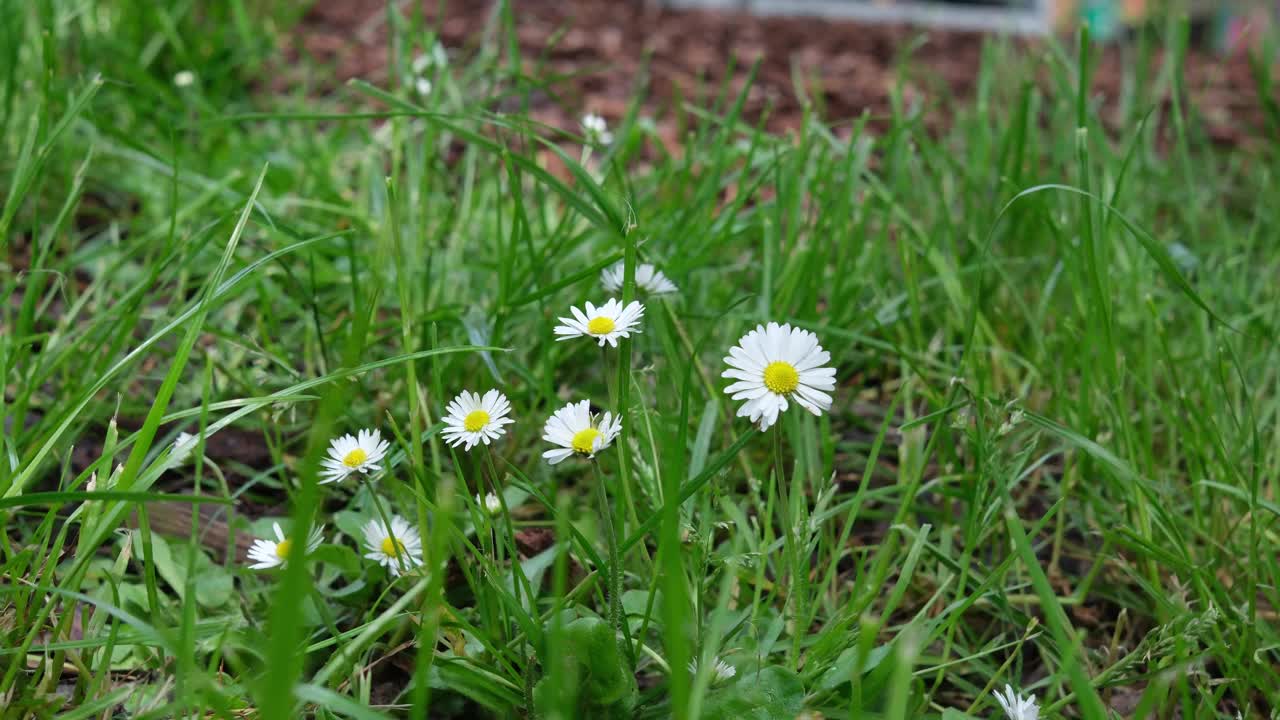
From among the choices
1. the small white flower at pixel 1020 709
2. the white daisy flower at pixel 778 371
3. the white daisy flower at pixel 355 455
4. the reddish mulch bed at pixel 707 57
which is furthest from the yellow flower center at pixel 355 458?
the reddish mulch bed at pixel 707 57

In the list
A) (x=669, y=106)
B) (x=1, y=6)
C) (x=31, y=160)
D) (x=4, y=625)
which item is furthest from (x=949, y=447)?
(x=669, y=106)

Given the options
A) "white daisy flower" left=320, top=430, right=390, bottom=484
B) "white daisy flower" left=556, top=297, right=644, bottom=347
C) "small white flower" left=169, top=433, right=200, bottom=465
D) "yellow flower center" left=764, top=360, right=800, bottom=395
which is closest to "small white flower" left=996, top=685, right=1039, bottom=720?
"yellow flower center" left=764, top=360, right=800, bottom=395

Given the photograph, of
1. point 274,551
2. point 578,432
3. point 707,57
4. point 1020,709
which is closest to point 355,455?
point 274,551

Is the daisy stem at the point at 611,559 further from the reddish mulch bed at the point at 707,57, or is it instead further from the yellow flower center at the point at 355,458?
the reddish mulch bed at the point at 707,57

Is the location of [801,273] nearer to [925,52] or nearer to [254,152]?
[254,152]

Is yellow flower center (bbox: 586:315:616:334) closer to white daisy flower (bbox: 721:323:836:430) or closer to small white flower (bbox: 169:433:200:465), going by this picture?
white daisy flower (bbox: 721:323:836:430)

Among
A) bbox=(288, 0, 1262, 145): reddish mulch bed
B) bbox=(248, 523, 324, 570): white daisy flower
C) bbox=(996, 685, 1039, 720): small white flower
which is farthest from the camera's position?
bbox=(288, 0, 1262, 145): reddish mulch bed
